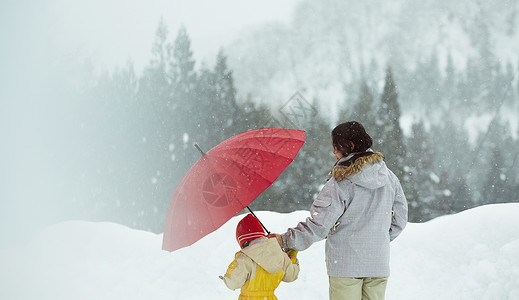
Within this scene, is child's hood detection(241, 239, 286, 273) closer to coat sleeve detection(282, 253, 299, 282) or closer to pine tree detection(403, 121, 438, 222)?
coat sleeve detection(282, 253, 299, 282)

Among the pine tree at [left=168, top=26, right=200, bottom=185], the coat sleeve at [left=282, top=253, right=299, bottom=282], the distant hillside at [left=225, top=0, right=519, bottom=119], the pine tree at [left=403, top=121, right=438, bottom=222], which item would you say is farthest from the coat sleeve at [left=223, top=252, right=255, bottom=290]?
the pine tree at [left=168, top=26, right=200, bottom=185]

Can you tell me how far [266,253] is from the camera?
66.7 inches

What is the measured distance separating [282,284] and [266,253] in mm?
2219

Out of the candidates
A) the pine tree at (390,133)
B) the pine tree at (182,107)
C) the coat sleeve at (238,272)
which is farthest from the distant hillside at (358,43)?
the coat sleeve at (238,272)

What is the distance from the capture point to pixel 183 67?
36.8 feet

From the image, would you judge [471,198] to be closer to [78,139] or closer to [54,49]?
[78,139]

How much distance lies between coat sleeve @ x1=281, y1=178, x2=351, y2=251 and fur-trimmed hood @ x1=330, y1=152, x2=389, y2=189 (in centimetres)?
5

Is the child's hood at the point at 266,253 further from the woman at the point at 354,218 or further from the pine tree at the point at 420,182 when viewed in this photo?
the pine tree at the point at 420,182

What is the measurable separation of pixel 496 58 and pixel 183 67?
671 cm

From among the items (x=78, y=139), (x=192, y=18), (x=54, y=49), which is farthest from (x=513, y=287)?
(x=54, y=49)

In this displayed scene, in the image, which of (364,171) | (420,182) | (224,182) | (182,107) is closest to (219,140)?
(182,107)

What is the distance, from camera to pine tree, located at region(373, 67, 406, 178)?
29.7 feet

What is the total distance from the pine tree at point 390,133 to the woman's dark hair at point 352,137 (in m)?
7.55

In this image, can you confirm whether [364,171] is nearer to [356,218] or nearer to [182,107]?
[356,218]
